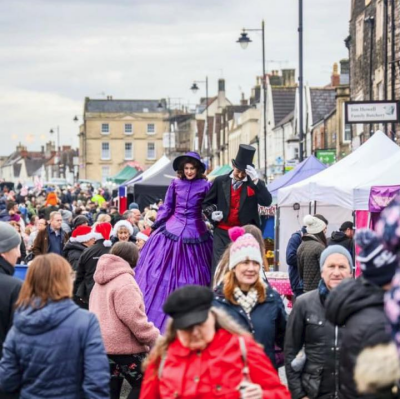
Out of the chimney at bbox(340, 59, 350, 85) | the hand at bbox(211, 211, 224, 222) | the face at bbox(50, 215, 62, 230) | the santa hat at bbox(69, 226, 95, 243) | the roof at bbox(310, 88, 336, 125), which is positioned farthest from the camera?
the roof at bbox(310, 88, 336, 125)

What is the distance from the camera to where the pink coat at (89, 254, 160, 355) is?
28.4 ft

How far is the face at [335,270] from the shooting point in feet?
22.2

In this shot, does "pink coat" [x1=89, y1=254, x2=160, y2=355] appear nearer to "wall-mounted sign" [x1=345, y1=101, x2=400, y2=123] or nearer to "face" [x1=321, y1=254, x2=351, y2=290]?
"face" [x1=321, y1=254, x2=351, y2=290]

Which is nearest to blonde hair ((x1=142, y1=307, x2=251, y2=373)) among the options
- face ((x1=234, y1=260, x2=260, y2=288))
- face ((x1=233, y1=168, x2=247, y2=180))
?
face ((x1=234, y1=260, x2=260, y2=288))

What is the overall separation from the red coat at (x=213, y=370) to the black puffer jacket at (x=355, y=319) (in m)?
0.42

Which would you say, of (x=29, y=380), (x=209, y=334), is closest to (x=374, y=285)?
(x=209, y=334)

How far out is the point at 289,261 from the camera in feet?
46.1

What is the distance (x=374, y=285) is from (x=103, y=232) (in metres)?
7.39

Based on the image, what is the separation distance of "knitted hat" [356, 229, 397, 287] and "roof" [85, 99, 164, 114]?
12805 centimetres

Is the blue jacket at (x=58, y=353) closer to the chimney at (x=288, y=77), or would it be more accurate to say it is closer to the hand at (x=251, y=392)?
the hand at (x=251, y=392)

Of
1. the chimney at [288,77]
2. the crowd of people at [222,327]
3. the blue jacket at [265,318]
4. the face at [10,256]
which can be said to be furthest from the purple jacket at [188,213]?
the chimney at [288,77]

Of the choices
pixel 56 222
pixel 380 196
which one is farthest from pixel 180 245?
pixel 56 222

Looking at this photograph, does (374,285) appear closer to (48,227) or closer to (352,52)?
(48,227)

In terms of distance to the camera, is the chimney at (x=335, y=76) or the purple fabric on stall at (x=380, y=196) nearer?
the purple fabric on stall at (x=380, y=196)
